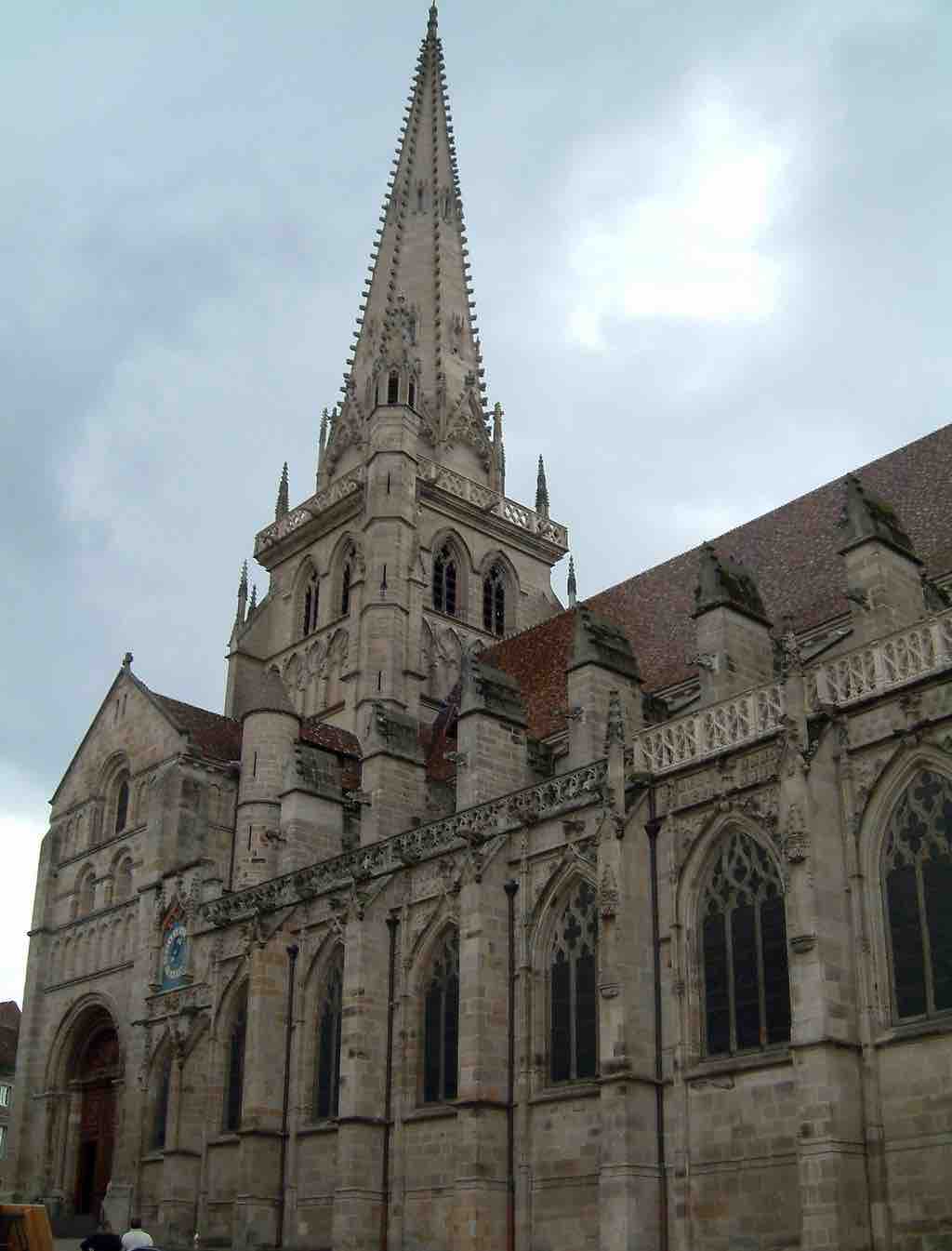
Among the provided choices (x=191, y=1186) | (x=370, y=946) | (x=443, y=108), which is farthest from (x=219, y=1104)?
(x=443, y=108)

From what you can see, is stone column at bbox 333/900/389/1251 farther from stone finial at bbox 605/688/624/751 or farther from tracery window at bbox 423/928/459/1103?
stone finial at bbox 605/688/624/751

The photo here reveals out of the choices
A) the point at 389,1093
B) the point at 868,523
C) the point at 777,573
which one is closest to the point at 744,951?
the point at 868,523

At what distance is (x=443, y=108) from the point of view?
46812mm

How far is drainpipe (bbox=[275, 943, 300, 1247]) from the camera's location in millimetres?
23219

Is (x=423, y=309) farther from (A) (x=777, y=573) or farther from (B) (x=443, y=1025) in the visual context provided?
(B) (x=443, y=1025)

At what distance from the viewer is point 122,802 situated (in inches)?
1308

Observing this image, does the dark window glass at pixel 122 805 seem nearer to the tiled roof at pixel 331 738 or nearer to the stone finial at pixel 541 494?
the tiled roof at pixel 331 738

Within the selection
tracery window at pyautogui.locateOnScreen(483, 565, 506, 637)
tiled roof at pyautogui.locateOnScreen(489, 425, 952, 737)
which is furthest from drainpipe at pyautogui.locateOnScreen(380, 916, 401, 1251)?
tracery window at pyautogui.locateOnScreen(483, 565, 506, 637)

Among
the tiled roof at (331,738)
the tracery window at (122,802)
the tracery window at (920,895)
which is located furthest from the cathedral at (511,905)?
the tracery window at (122,802)

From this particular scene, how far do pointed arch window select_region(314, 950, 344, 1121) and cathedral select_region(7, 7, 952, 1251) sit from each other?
65 millimetres

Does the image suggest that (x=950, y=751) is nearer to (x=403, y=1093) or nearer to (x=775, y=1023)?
(x=775, y=1023)

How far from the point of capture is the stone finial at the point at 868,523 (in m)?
19.1

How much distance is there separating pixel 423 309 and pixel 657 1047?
28.3m

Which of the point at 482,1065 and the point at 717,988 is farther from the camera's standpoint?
the point at 482,1065
